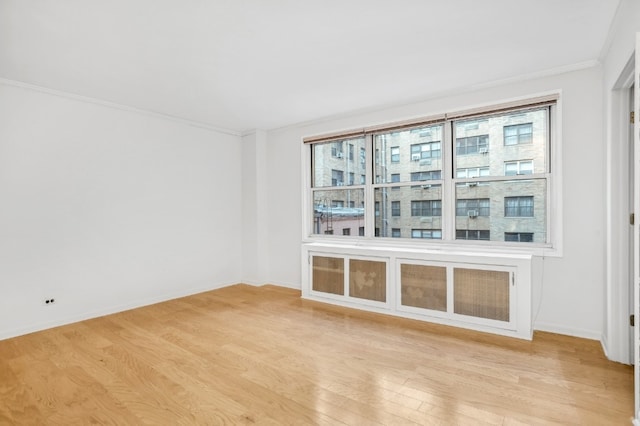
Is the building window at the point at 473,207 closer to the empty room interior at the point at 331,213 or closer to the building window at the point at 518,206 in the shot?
the empty room interior at the point at 331,213

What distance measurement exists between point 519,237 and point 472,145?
1.14m

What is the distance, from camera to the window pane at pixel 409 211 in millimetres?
4121

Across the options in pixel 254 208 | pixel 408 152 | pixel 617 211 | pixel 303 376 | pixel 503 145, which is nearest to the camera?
pixel 303 376

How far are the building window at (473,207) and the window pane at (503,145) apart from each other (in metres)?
0.29

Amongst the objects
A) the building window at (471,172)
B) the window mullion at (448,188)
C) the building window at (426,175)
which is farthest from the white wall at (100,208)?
the building window at (471,172)

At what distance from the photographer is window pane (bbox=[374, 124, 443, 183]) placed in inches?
162

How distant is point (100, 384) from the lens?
7.99 feet

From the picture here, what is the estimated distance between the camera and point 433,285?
12.1 ft

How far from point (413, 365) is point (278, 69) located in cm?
290

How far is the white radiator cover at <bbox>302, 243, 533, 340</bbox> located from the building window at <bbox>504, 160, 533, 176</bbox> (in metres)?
0.88

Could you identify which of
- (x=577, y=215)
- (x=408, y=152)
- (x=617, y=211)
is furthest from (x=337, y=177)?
(x=617, y=211)

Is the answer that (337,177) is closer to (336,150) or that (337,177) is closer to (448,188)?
(336,150)

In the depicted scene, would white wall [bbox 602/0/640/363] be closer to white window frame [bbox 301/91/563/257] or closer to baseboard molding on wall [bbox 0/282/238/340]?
white window frame [bbox 301/91/563/257]

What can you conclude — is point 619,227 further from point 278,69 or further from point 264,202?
point 264,202
